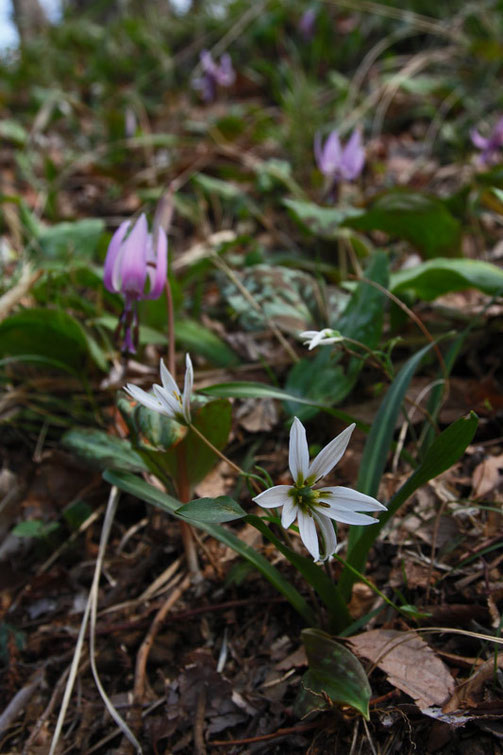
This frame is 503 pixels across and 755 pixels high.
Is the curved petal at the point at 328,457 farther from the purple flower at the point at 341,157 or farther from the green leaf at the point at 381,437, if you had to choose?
the purple flower at the point at 341,157

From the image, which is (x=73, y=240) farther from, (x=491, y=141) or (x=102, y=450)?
(x=491, y=141)

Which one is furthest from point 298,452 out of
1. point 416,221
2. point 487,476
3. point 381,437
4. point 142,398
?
point 416,221

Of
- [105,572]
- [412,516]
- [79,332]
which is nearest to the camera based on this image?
[412,516]

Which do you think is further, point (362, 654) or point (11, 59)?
point (11, 59)

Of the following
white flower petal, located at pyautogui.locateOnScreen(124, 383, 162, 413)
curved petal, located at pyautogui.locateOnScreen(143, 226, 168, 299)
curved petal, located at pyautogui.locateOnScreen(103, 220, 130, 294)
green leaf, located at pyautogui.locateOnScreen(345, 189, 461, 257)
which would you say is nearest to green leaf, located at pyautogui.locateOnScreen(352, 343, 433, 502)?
white flower petal, located at pyautogui.locateOnScreen(124, 383, 162, 413)

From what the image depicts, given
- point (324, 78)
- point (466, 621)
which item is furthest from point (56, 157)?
point (466, 621)

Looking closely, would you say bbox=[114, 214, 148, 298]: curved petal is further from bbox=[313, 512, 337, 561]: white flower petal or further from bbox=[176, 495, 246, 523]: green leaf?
bbox=[313, 512, 337, 561]: white flower petal

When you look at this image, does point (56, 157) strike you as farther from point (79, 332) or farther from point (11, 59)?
point (79, 332)
